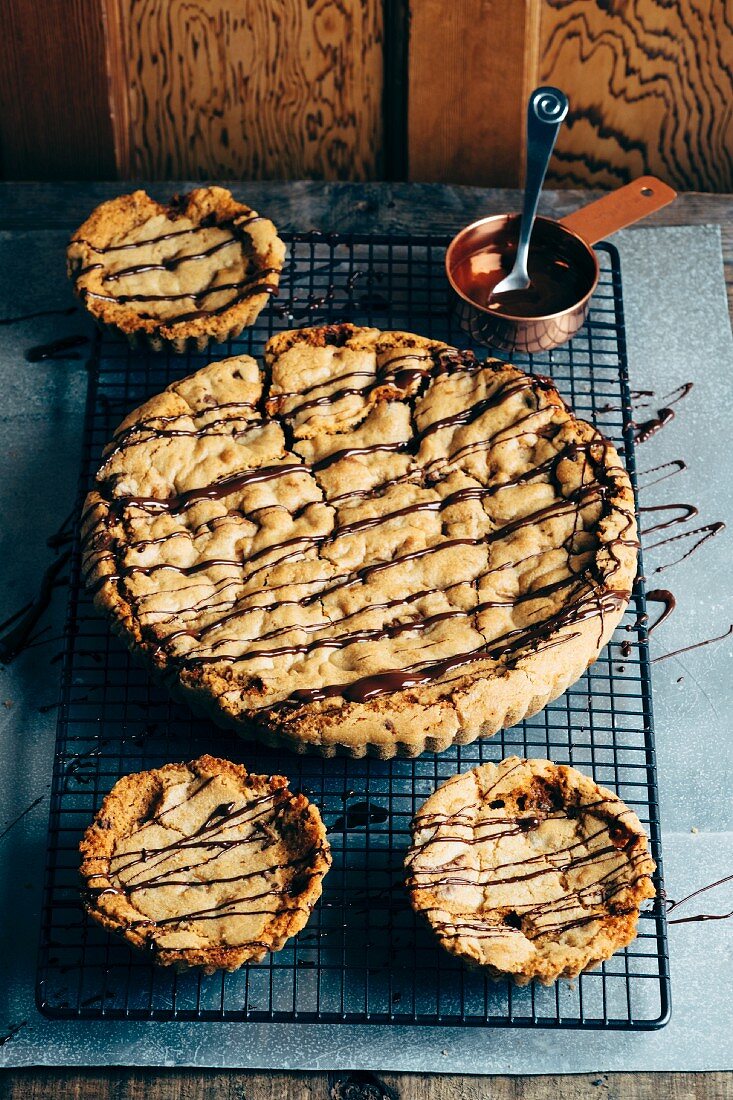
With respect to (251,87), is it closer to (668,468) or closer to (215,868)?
(668,468)

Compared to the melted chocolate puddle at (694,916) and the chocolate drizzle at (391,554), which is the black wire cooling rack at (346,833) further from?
the chocolate drizzle at (391,554)

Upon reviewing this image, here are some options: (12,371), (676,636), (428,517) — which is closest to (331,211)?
(12,371)

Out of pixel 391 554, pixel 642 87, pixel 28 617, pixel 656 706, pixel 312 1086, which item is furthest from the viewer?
pixel 642 87

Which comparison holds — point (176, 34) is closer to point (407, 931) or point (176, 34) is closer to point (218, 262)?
point (218, 262)

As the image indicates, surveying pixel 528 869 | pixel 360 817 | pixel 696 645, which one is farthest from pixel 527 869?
pixel 696 645

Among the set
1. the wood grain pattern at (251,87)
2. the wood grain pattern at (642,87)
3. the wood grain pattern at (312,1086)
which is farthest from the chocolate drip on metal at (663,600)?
the wood grain pattern at (251,87)

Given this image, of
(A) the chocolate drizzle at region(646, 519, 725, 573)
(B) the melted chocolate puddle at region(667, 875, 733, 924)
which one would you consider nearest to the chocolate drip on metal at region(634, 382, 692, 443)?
(A) the chocolate drizzle at region(646, 519, 725, 573)

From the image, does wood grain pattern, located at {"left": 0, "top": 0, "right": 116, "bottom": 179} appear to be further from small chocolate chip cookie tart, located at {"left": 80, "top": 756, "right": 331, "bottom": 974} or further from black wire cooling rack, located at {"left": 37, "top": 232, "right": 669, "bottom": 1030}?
small chocolate chip cookie tart, located at {"left": 80, "top": 756, "right": 331, "bottom": 974}
